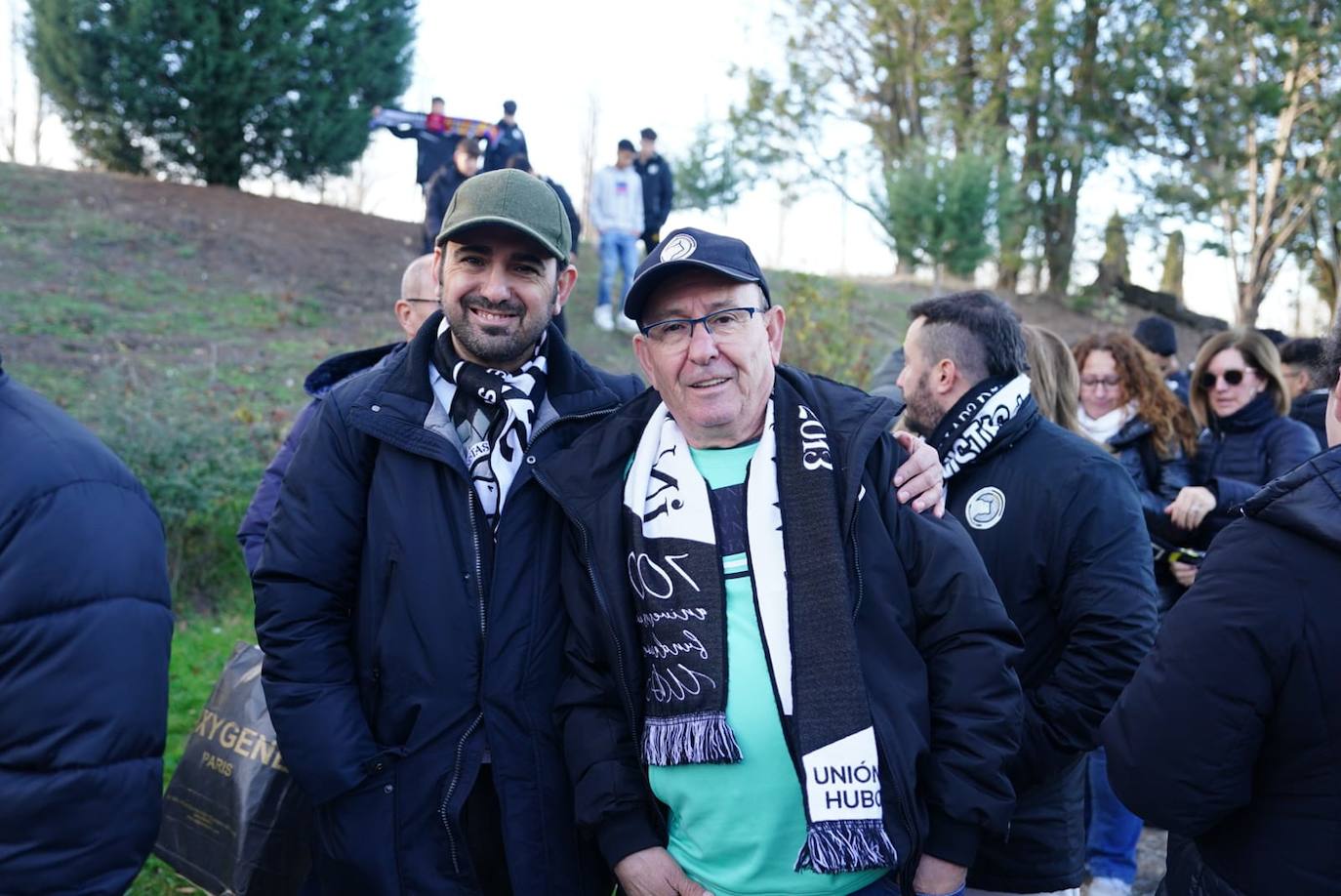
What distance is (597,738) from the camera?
2.39 metres

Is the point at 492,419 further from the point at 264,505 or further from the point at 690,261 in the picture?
the point at 264,505

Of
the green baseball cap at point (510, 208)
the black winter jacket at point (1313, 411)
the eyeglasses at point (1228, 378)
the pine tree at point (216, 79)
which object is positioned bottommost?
the black winter jacket at point (1313, 411)

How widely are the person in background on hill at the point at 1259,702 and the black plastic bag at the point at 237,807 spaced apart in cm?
219

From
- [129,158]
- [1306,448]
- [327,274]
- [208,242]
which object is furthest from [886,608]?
[129,158]

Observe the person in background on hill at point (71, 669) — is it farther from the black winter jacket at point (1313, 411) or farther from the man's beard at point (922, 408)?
the black winter jacket at point (1313, 411)

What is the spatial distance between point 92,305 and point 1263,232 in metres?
19.6

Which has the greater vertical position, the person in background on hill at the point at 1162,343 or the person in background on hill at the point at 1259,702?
the person in background on hill at the point at 1162,343

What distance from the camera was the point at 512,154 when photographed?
42.1 feet

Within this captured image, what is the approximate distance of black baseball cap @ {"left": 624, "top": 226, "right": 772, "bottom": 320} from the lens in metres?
2.38

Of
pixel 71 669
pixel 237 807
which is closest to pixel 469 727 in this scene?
pixel 71 669

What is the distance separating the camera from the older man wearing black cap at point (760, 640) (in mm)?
2207

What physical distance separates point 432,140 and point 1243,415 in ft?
35.2

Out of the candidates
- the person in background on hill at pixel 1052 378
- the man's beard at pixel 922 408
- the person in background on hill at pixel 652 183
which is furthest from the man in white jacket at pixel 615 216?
the man's beard at pixel 922 408

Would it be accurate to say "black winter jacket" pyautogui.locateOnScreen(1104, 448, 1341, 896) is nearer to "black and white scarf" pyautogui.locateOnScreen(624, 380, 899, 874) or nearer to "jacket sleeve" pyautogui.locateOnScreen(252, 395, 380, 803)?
"black and white scarf" pyautogui.locateOnScreen(624, 380, 899, 874)
